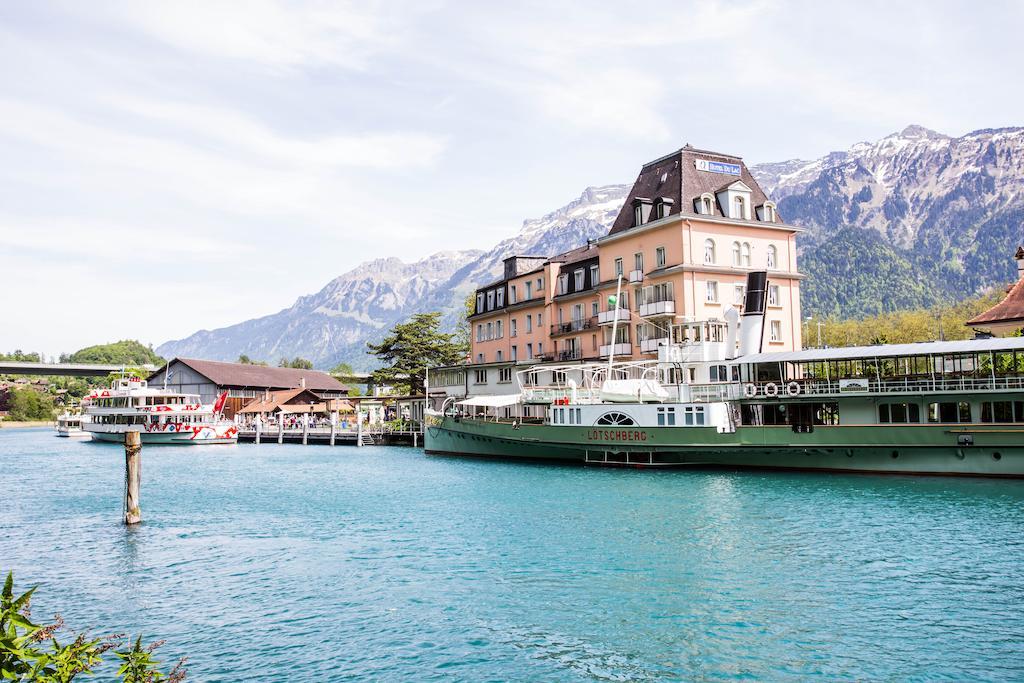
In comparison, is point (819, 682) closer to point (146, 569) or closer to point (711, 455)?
point (146, 569)

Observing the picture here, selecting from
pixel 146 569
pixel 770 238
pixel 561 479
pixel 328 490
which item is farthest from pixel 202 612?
pixel 770 238

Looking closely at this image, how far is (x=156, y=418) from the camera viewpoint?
9569cm

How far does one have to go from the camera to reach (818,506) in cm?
3400

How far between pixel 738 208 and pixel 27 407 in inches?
7322

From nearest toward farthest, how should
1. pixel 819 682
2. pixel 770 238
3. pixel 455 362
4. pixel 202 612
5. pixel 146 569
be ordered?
pixel 819 682 → pixel 202 612 → pixel 146 569 → pixel 770 238 → pixel 455 362

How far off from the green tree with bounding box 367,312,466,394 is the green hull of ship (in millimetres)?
40213

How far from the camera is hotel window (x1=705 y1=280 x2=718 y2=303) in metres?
62.2

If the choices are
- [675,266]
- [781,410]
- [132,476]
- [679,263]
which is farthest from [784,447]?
[132,476]

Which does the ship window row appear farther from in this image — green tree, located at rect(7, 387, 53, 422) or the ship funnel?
green tree, located at rect(7, 387, 53, 422)

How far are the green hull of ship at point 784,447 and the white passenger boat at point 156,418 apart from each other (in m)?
46.4

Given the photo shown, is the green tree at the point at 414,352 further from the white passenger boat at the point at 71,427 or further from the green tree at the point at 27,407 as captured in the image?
the green tree at the point at 27,407

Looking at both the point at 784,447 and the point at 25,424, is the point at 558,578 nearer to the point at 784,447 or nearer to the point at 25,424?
the point at 784,447

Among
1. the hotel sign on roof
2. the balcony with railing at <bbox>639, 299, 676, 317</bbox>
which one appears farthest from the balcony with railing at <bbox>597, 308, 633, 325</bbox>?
the hotel sign on roof

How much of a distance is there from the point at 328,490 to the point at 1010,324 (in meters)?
49.6
